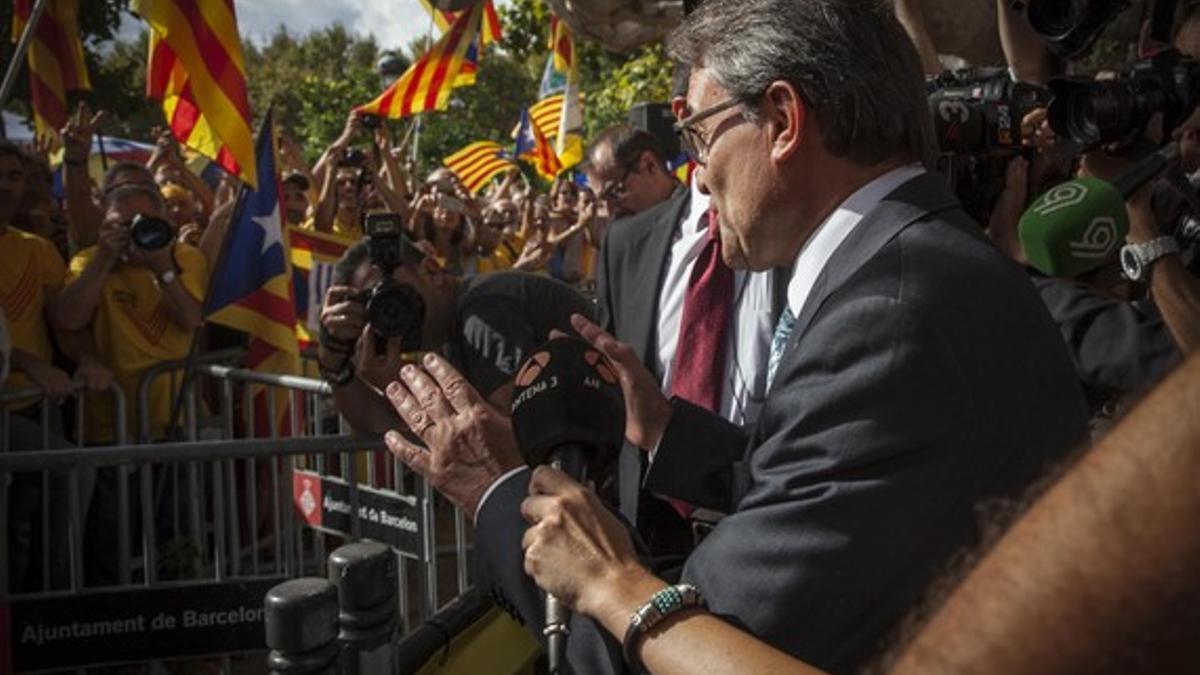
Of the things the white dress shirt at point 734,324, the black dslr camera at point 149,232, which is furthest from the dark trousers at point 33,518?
the white dress shirt at point 734,324

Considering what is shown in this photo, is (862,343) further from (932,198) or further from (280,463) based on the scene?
(280,463)

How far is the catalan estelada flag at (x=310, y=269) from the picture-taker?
6.75m

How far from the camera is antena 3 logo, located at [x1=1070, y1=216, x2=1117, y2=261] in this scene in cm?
262

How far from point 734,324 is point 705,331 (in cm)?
9

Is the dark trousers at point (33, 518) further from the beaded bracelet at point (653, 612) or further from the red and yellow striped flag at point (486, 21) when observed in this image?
the red and yellow striped flag at point (486, 21)

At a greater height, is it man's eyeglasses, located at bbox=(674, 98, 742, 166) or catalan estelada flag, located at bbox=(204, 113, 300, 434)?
man's eyeglasses, located at bbox=(674, 98, 742, 166)

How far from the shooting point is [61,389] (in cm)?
472

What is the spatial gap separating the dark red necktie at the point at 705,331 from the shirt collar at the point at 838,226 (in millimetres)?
1107

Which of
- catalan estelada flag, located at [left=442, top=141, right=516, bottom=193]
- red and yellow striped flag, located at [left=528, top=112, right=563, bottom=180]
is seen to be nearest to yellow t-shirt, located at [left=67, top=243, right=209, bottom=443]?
red and yellow striped flag, located at [left=528, top=112, right=563, bottom=180]

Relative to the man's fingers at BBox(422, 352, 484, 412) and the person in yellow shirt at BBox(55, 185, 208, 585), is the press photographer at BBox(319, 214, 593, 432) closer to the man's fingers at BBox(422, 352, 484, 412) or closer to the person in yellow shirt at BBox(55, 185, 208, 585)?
the man's fingers at BBox(422, 352, 484, 412)

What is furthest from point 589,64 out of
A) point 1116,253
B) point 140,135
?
point 140,135

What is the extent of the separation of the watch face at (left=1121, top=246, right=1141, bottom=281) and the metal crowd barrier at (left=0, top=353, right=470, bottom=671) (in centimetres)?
215

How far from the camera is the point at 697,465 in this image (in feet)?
7.01

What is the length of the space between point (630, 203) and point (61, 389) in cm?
246
